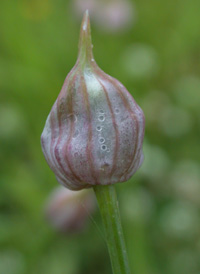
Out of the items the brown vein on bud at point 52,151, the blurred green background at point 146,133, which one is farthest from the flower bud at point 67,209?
the brown vein on bud at point 52,151

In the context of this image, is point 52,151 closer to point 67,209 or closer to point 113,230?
point 113,230

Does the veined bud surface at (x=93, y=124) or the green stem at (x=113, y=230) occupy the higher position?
the veined bud surface at (x=93, y=124)

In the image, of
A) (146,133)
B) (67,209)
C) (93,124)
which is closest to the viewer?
(93,124)

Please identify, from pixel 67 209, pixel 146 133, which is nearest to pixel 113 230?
pixel 67 209

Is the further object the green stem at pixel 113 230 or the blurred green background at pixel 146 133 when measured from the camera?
the blurred green background at pixel 146 133

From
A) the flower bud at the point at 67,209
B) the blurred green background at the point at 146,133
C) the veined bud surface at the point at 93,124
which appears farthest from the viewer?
the blurred green background at the point at 146,133

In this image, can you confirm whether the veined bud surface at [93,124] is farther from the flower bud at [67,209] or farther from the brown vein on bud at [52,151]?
the flower bud at [67,209]

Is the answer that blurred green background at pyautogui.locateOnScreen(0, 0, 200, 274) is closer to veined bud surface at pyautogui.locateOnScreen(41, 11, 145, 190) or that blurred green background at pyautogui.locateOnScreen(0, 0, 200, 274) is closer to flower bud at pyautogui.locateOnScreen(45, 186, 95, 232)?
flower bud at pyautogui.locateOnScreen(45, 186, 95, 232)
